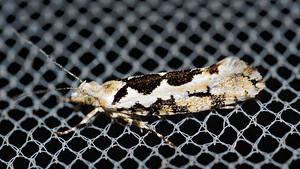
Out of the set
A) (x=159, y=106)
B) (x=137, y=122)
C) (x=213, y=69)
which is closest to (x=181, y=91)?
(x=159, y=106)

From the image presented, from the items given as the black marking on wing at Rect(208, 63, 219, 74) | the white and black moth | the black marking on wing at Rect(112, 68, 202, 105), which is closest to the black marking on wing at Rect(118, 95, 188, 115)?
the white and black moth

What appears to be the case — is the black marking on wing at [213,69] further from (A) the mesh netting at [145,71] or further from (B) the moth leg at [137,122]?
(B) the moth leg at [137,122]

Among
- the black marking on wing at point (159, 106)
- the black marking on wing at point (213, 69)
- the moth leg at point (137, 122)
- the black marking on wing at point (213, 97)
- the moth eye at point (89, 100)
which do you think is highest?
the black marking on wing at point (213, 69)

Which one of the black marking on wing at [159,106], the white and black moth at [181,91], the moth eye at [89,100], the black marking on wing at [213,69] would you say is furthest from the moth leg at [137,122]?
the black marking on wing at [213,69]

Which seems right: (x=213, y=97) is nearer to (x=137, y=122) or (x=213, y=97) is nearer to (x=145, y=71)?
(x=137, y=122)

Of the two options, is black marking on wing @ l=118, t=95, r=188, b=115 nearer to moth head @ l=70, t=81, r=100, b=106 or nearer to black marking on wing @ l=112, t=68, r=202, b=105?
black marking on wing @ l=112, t=68, r=202, b=105
